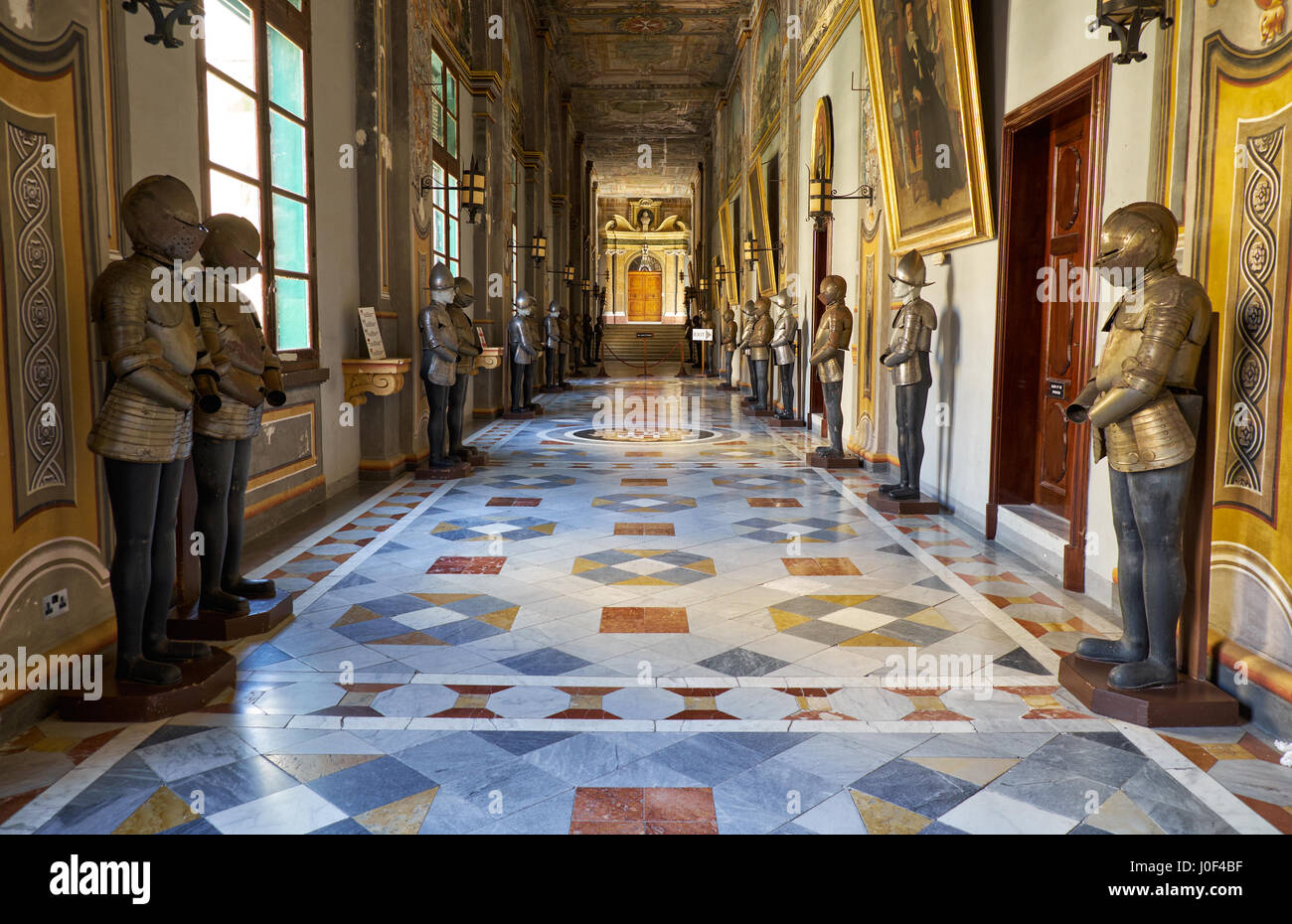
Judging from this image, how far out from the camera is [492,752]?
9.87 ft

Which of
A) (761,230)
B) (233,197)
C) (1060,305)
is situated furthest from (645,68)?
(1060,305)

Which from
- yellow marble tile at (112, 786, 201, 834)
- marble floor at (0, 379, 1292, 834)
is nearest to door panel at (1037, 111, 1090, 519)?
marble floor at (0, 379, 1292, 834)

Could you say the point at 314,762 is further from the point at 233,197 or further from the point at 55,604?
the point at 233,197

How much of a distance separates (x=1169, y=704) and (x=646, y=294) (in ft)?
140

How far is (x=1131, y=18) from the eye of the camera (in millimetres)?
3756

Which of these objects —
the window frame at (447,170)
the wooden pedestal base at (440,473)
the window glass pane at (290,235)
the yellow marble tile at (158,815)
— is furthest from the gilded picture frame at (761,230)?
the yellow marble tile at (158,815)

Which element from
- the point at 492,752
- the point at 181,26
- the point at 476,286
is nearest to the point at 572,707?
the point at 492,752

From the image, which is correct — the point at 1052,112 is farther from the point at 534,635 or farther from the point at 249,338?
the point at 249,338

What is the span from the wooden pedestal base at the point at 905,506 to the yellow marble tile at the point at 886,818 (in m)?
4.46

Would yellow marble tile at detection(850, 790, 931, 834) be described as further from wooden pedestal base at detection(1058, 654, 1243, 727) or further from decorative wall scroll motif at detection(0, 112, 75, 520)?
decorative wall scroll motif at detection(0, 112, 75, 520)

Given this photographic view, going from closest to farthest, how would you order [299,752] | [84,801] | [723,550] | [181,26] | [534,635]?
1. [84,801]
2. [299,752]
3. [534,635]
4. [181,26]
5. [723,550]

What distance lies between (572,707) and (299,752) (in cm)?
92

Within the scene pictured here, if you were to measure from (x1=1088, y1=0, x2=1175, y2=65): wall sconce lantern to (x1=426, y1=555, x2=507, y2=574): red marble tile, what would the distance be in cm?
384

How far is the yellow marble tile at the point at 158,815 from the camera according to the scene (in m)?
2.51
